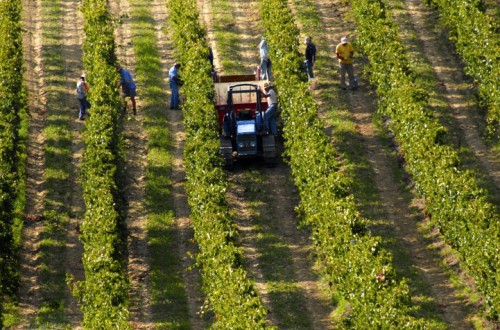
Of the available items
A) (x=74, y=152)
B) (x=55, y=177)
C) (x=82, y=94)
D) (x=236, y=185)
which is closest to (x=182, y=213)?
(x=236, y=185)

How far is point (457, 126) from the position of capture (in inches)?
1379

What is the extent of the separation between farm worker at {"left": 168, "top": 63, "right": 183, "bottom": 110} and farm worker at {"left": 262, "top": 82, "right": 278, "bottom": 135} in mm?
3462

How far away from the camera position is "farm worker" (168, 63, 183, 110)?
118ft

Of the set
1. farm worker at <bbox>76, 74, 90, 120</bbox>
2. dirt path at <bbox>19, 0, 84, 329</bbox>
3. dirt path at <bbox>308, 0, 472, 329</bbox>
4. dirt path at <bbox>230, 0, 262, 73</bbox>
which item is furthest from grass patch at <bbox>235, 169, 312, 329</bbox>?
Result: dirt path at <bbox>230, 0, 262, 73</bbox>

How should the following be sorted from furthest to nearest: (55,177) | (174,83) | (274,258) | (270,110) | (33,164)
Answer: (174,83), (33,164), (55,177), (270,110), (274,258)

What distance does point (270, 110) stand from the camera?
33.0 meters

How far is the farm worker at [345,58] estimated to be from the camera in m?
36.5

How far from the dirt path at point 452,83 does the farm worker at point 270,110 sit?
5.78 metres

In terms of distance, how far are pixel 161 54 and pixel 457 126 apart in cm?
1086

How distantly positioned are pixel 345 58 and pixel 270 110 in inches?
185

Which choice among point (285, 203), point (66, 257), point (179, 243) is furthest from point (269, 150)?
point (66, 257)

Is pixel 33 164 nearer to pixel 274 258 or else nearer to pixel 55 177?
pixel 55 177

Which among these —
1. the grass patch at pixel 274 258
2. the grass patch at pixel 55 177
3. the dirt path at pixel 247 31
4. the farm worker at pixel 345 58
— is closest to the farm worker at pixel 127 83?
the grass patch at pixel 55 177

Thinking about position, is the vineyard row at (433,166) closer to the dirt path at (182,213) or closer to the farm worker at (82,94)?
the dirt path at (182,213)
